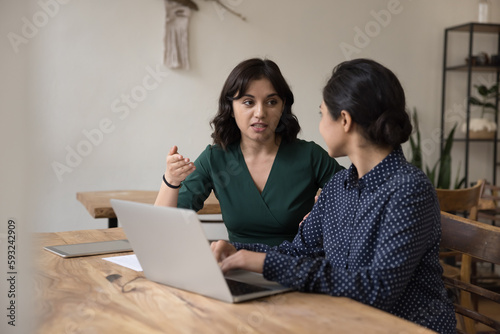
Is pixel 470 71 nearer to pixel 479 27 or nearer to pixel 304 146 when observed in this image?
pixel 479 27

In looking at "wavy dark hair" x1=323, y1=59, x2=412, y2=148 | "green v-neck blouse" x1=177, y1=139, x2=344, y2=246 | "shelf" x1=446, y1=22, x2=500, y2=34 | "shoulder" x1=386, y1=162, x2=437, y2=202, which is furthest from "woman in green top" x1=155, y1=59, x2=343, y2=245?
"shelf" x1=446, y1=22, x2=500, y2=34

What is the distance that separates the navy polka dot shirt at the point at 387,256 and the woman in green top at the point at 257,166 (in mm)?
562

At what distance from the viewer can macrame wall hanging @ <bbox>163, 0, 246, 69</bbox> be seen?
3.45 meters

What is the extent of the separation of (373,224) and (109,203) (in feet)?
5.20

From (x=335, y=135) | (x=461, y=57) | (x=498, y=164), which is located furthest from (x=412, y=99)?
(x=335, y=135)

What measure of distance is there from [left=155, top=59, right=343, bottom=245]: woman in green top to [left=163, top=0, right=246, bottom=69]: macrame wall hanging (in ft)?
5.73

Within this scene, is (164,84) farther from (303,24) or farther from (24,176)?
(24,176)

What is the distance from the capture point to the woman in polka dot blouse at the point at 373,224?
100cm

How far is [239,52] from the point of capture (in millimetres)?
3672

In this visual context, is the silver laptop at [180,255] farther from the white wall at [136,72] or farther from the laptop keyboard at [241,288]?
the white wall at [136,72]

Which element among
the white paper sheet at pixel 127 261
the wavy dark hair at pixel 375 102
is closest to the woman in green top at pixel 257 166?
the white paper sheet at pixel 127 261

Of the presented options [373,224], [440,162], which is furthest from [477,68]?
[373,224]

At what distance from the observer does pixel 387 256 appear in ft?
3.24

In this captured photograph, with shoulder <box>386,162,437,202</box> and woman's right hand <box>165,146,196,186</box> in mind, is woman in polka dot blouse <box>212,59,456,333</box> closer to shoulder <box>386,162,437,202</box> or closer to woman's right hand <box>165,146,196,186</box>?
shoulder <box>386,162,437,202</box>
